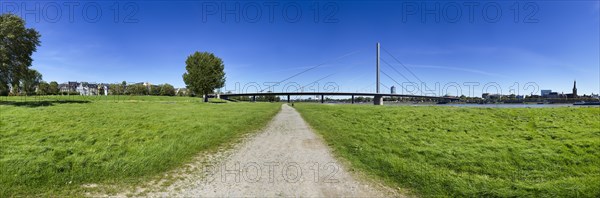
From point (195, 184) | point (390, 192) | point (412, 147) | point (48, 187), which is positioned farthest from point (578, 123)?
point (48, 187)

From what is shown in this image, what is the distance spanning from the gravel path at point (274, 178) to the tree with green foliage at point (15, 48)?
34727mm

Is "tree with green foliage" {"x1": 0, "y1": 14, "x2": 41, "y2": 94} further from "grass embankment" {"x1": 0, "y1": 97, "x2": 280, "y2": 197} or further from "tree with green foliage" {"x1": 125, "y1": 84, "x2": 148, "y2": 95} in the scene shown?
"tree with green foliage" {"x1": 125, "y1": 84, "x2": 148, "y2": 95}

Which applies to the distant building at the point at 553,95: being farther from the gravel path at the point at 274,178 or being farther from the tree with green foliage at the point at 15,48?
the tree with green foliage at the point at 15,48

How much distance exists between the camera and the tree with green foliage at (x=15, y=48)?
90.2 ft

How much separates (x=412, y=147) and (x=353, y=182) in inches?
162

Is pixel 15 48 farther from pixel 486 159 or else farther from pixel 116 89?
pixel 116 89

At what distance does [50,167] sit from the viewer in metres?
6.47

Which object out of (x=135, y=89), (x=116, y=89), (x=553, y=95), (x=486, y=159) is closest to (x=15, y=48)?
(x=486, y=159)

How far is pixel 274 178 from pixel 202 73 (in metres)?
56.4

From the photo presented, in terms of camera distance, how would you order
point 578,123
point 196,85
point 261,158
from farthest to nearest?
point 196,85 < point 578,123 < point 261,158

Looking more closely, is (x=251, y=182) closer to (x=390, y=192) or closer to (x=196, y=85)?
(x=390, y=192)

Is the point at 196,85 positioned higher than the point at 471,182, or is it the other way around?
the point at 196,85

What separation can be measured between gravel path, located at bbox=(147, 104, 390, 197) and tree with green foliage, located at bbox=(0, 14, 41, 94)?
34727 millimetres

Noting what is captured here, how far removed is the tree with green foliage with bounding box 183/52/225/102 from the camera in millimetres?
57875
